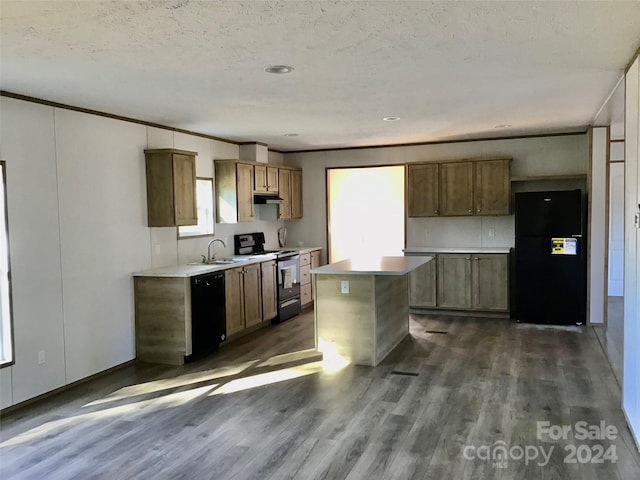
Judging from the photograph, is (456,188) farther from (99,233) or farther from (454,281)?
(99,233)

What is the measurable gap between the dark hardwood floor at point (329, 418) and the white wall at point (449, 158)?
2312 millimetres

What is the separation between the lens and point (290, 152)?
8516 mm

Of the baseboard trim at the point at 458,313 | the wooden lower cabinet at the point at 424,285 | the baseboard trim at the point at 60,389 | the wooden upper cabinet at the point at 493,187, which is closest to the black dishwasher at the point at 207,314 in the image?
the baseboard trim at the point at 60,389

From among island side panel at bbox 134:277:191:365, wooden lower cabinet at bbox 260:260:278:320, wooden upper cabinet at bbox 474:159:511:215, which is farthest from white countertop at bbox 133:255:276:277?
wooden upper cabinet at bbox 474:159:511:215

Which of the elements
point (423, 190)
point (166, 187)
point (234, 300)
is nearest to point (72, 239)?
point (166, 187)

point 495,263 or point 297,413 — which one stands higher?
point 495,263

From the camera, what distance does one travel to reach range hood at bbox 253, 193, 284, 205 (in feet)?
23.6

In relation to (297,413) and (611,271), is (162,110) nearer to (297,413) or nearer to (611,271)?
(297,413)

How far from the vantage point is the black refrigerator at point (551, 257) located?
21.0ft

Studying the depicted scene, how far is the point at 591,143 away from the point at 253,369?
4.69 metres

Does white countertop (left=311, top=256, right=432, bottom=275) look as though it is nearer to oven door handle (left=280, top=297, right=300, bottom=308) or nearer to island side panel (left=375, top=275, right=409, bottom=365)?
island side panel (left=375, top=275, right=409, bottom=365)

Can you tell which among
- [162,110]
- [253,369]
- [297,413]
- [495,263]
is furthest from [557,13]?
[495,263]

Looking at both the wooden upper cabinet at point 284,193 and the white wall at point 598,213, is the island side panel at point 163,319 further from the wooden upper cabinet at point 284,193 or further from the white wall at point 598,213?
the white wall at point 598,213

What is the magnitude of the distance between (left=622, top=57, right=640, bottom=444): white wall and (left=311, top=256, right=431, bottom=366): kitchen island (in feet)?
6.03
